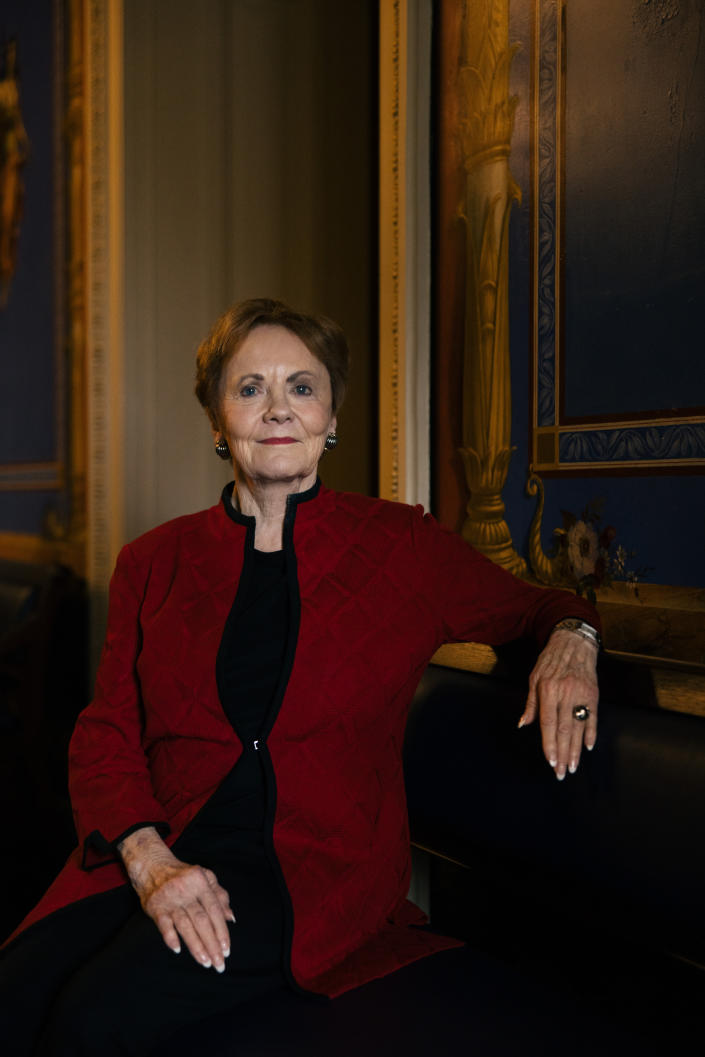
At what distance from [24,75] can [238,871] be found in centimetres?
363

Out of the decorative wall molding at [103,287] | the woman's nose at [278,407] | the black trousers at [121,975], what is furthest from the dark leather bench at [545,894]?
the decorative wall molding at [103,287]

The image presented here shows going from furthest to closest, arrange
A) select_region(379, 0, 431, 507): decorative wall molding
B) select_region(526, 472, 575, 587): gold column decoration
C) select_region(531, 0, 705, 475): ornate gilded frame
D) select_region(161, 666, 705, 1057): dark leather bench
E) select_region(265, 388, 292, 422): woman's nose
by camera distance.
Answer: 1. select_region(379, 0, 431, 507): decorative wall molding
2. select_region(526, 472, 575, 587): gold column decoration
3. select_region(531, 0, 705, 475): ornate gilded frame
4. select_region(265, 388, 292, 422): woman's nose
5. select_region(161, 666, 705, 1057): dark leather bench

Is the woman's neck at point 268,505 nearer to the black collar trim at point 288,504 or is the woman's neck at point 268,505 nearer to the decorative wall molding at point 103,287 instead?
the black collar trim at point 288,504

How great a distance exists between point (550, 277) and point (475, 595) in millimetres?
690

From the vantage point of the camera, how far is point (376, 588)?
182 cm

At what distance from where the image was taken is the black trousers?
1.43 m

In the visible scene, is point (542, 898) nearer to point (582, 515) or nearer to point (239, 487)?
point (582, 515)

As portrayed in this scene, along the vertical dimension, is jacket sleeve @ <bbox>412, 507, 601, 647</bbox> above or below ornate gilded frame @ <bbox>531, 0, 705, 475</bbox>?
below

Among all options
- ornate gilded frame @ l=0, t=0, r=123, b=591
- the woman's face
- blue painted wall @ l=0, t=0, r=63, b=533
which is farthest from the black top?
blue painted wall @ l=0, t=0, r=63, b=533

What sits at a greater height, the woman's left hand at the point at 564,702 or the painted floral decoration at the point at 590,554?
the painted floral decoration at the point at 590,554

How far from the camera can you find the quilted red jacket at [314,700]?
5.45 ft

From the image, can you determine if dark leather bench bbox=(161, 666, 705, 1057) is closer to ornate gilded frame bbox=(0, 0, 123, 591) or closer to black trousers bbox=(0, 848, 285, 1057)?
black trousers bbox=(0, 848, 285, 1057)

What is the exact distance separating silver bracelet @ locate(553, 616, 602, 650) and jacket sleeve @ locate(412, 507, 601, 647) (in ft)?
0.28

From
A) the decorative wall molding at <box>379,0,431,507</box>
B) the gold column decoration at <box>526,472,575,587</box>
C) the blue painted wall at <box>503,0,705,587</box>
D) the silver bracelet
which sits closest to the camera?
the silver bracelet
